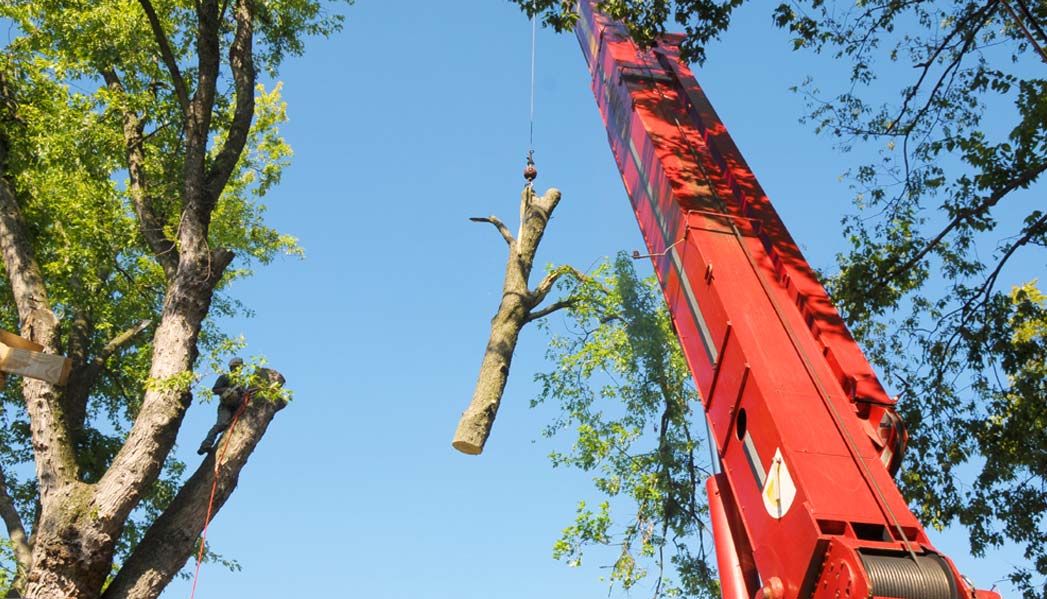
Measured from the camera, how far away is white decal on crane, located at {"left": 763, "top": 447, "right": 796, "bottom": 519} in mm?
4723

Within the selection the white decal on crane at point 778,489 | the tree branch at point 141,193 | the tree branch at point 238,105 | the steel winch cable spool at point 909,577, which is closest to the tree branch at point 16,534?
the tree branch at point 141,193

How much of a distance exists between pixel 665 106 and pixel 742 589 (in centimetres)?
448

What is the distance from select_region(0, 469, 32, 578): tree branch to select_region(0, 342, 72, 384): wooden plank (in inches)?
200

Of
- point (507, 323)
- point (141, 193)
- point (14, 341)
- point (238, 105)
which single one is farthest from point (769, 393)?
point (141, 193)

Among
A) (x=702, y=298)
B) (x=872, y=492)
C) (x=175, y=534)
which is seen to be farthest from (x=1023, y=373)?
Answer: (x=175, y=534)

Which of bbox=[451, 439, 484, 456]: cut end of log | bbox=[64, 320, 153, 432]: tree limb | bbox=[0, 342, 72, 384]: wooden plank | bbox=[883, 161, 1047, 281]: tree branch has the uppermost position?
bbox=[883, 161, 1047, 281]: tree branch

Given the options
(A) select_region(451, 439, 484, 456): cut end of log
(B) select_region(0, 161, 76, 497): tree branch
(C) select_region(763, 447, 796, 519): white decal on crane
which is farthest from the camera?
(A) select_region(451, 439, 484, 456): cut end of log

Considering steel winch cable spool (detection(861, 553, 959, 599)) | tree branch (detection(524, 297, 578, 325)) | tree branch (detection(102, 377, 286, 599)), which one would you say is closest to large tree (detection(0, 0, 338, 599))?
tree branch (detection(102, 377, 286, 599))

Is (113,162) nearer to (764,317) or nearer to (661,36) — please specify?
(661,36)

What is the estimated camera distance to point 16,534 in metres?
9.52

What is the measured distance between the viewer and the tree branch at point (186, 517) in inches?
283

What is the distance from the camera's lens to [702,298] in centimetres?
616

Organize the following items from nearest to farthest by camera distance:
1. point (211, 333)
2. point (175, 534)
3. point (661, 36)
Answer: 1. point (175, 534)
2. point (661, 36)
3. point (211, 333)

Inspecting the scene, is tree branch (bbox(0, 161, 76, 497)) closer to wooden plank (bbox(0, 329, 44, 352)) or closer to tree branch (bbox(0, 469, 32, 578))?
tree branch (bbox(0, 469, 32, 578))
